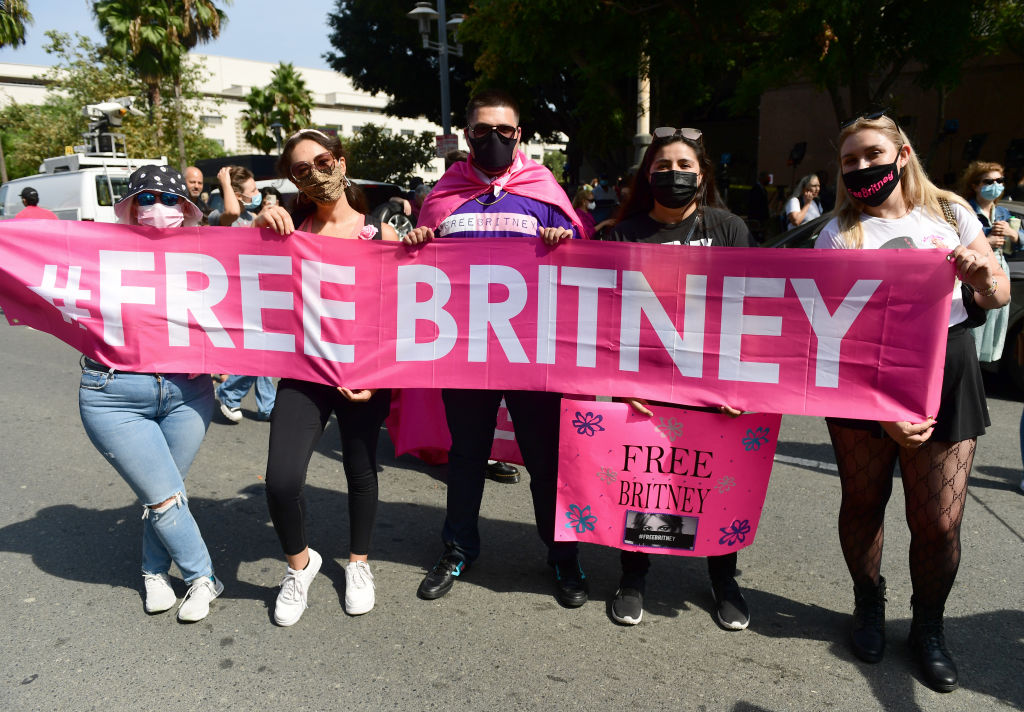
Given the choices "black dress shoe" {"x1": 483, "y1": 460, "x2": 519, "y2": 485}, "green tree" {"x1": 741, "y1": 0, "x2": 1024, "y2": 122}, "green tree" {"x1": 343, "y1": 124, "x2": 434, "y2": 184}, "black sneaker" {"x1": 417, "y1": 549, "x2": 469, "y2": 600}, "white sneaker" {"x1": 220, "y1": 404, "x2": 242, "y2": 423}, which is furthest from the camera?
"green tree" {"x1": 343, "y1": 124, "x2": 434, "y2": 184}

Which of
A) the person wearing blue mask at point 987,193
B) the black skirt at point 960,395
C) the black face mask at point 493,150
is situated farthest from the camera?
the person wearing blue mask at point 987,193

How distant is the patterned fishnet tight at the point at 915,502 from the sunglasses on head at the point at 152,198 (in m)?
2.77

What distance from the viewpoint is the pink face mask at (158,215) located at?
318cm

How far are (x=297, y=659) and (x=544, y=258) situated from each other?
69.5 inches

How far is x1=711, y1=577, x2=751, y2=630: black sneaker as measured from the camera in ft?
9.95

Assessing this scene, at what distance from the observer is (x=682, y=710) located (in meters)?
2.56

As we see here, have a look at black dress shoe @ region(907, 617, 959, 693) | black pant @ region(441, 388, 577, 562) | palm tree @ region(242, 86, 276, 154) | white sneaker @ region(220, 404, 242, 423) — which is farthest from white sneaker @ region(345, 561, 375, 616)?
palm tree @ region(242, 86, 276, 154)

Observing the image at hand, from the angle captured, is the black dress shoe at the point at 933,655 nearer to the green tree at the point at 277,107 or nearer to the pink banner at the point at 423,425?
the pink banner at the point at 423,425

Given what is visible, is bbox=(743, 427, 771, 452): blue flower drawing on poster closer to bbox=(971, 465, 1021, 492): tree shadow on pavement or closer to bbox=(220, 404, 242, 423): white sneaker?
bbox=(971, 465, 1021, 492): tree shadow on pavement

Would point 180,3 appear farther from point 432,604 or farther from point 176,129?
point 432,604

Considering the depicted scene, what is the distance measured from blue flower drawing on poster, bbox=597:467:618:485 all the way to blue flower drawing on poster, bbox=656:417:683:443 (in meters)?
0.25

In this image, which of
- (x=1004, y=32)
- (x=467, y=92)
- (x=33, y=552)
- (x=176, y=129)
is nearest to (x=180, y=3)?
(x=176, y=129)

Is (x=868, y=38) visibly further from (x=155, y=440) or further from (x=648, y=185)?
(x=155, y=440)

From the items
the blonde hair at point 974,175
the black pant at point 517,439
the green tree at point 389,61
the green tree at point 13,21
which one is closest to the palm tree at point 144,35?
the green tree at point 13,21
